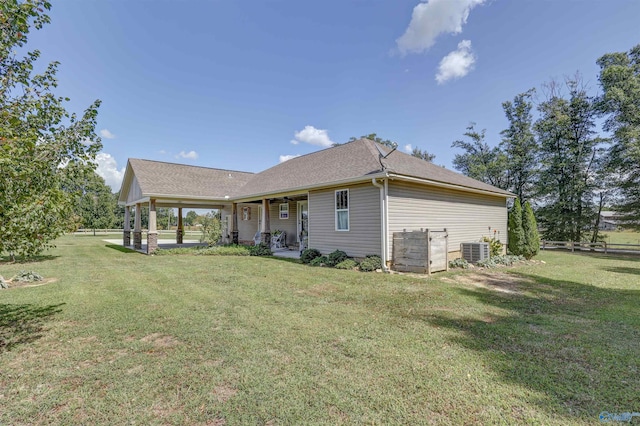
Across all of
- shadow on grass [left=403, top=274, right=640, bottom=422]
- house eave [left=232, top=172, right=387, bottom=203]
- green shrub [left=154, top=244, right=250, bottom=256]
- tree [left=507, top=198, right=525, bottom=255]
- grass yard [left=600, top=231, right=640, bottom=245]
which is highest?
house eave [left=232, top=172, right=387, bottom=203]

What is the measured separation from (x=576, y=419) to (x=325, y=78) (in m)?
17.3

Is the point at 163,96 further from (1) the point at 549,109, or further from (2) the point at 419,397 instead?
(1) the point at 549,109

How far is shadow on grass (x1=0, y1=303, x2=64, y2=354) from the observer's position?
13.0 feet

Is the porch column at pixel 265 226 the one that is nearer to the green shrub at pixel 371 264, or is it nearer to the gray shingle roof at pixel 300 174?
the gray shingle roof at pixel 300 174

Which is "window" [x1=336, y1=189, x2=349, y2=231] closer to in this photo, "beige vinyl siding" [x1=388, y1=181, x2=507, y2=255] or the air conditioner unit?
"beige vinyl siding" [x1=388, y1=181, x2=507, y2=255]

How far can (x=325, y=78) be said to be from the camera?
1666cm

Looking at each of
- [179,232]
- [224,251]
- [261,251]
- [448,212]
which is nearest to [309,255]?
[261,251]

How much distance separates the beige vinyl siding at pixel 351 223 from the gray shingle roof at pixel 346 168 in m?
0.58

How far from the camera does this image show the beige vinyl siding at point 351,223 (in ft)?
31.0

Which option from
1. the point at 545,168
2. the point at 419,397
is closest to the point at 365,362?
the point at 419,397

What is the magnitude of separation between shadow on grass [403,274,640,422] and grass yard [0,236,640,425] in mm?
22

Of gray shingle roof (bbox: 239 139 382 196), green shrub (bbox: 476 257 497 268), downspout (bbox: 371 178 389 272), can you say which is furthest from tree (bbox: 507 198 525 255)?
downspout (bbox: 371 178 389 272)

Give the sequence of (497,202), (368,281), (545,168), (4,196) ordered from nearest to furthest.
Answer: (4,196) → (368,281) → (497,202) → (545,168)

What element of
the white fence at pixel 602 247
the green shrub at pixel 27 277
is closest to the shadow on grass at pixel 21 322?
the green shrub at pixel 27 277
